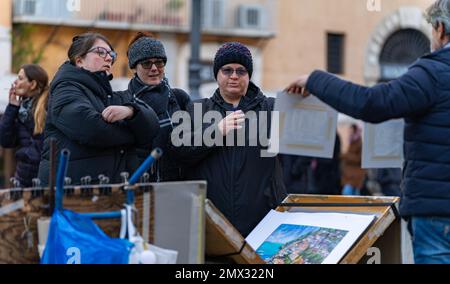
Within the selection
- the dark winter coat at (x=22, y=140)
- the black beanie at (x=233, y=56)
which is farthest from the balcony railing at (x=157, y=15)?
the black beanie at (x=233, y=56)

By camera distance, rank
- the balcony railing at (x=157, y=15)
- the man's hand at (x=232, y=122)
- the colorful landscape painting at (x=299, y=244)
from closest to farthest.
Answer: the colorful landscape painting at (x=299, y=244), the man's hand at (x=232, y=122), the balcony railing at (x=157, y=15)

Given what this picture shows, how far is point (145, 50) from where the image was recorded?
5285mm

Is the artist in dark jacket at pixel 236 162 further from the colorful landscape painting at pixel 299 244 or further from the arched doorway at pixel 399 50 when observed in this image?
the arched doorway at pixel 399 50

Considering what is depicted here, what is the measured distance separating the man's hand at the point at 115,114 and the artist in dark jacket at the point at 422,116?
949mm

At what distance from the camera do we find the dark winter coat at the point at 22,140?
6730mm

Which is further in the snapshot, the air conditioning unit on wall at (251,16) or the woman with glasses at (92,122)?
the air conditioning unit on wall at (251,16)

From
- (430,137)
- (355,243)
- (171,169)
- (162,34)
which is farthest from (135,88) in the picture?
(162,34)

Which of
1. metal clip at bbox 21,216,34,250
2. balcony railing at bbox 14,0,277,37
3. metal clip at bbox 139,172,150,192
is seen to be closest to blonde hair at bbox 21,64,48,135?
metal clip at bbox 139,172,150,192

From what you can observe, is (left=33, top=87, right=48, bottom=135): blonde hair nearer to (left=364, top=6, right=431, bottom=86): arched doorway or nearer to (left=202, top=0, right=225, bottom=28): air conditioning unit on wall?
(left=202, top=0, right=225, bottom=28): air conditioning unit on wall

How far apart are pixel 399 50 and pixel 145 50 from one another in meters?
21.8

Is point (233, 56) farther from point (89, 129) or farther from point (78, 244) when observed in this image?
point (78, 244)

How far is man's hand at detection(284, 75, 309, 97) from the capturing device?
4.00m

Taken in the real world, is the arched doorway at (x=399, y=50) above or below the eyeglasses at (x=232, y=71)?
below

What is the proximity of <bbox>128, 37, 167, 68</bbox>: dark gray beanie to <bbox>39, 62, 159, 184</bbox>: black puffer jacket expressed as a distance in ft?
1.64
